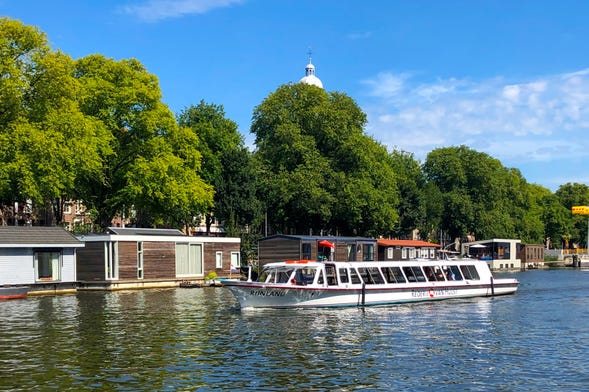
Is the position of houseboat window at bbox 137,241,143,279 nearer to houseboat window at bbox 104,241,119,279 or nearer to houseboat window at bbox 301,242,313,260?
houseboat window at bbox 104,241,119,279

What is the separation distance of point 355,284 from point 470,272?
14.2 m

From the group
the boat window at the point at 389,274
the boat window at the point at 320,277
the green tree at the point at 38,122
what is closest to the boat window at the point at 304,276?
the boat window at the point at 320,277

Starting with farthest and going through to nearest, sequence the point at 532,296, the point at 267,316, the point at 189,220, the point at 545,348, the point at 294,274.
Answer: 1. the point at 189,220
2. the point at 532,296
3. the point at 294,274
4. the point at 267,316
5. the point at 545,348

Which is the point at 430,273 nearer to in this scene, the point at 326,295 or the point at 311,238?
the point at 326,295

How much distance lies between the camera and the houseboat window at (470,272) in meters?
58.7

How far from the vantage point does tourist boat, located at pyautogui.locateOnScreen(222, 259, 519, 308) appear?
151ft

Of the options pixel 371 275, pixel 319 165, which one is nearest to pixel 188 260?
pixel 371 275

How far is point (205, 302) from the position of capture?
2010 inches

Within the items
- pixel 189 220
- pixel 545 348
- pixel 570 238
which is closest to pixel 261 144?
pixel 189 220

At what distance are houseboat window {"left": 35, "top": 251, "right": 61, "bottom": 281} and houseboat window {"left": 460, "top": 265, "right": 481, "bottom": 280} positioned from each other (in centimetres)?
3284

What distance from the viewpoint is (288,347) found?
30.6m

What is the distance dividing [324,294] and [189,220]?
44.7 metres

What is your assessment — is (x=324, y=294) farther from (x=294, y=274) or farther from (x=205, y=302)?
(x=205, y=302)

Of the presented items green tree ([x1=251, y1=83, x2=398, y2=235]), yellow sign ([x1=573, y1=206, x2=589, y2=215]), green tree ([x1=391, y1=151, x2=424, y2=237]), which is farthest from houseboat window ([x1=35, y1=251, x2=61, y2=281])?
yellow sign ([x1=573, y1=206, x2=589, y2=215])
